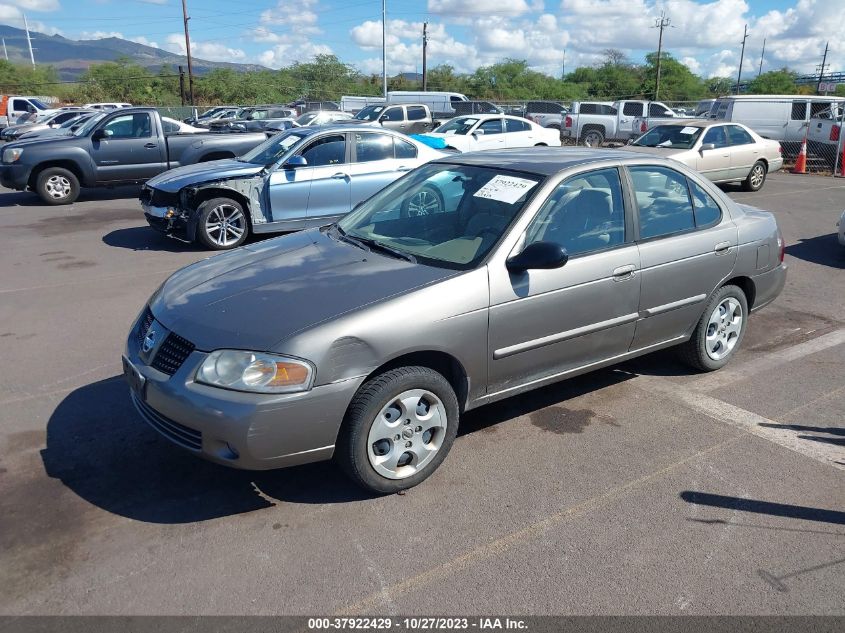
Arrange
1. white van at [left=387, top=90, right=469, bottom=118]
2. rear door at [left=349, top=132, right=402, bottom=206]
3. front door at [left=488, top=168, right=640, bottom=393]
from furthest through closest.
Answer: white van at [left=387, top=90, right=469, bottom=118] < rear door at [left=349, top=132, right=402, bottom=206] < front door at [left=488, top=168, right=640, bottom=393]

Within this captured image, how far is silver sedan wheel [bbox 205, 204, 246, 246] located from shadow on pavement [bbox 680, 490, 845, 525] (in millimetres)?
7192

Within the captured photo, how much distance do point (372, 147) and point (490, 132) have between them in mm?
9000

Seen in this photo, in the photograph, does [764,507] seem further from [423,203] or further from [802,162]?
[802,162]

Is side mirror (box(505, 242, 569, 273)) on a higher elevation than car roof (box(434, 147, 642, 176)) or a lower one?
lower

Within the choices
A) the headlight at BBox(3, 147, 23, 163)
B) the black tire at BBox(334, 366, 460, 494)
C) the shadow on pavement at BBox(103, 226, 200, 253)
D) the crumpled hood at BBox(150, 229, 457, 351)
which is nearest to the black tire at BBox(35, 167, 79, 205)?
the headlight at BBox(3, 147, 23, 163)

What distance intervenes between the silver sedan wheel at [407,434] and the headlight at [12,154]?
1252cm

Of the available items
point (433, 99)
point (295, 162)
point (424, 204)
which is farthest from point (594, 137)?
point (424, 204)

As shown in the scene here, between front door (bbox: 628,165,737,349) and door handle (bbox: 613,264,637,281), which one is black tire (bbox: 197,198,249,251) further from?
door handle (bbox: 613,264,637,281)

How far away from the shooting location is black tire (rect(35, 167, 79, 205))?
43.8ft

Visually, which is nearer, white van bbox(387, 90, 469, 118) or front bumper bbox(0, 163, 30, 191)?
front bumper bbox(0, 163, 30, 191)

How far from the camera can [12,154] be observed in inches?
507

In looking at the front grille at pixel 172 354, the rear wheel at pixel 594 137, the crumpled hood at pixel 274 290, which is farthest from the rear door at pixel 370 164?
the rear wheel at pixel 594 137

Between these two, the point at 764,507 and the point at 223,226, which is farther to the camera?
the point at 223,226

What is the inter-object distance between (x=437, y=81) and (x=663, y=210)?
67.5 metres
